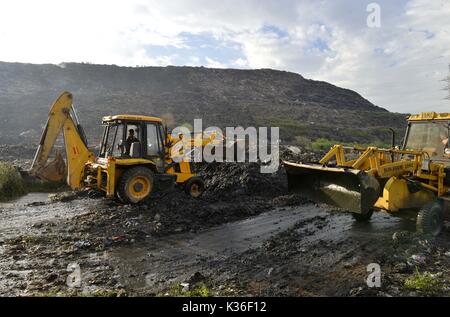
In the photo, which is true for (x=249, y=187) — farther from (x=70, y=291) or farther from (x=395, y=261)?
(x=70, y=291)

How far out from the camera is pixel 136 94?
124ft

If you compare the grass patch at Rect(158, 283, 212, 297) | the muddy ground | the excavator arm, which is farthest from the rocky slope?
the grass patch at Rect(158, 283, 212, 297)

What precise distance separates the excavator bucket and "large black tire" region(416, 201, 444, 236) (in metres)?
9.31

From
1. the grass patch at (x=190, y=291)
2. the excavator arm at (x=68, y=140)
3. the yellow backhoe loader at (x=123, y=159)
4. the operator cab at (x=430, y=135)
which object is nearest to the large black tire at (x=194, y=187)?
the yellow backhoe loader at (x=123, y=159)

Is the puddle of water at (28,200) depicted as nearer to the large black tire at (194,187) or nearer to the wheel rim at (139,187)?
the wheel rim at (139,187)

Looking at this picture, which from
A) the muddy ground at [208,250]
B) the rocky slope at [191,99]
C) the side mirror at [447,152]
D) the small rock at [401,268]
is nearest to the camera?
the muddy ground at [208,250]

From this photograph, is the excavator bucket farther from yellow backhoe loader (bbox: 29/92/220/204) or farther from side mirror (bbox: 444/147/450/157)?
side mirror (bbox: 444/147/450/157)

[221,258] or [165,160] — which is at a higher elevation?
[165,160]

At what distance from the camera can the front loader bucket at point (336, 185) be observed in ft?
20.7

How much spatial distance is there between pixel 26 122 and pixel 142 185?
23.1 m

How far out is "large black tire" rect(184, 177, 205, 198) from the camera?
10039 millimetres

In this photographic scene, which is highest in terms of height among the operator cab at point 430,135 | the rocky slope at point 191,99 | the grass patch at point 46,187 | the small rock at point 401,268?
the rocky slope at point 191,99

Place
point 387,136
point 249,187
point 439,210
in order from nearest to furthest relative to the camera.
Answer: point 439,210 < point 249,187 < point 387,136
